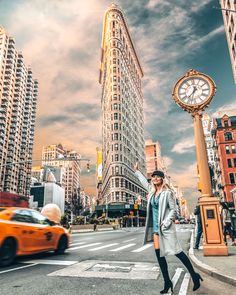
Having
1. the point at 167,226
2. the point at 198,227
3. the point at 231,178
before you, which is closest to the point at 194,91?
the point at 198,227

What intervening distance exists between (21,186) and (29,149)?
21.2m

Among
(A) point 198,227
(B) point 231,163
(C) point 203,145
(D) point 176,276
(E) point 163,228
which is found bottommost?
(D) point 176,276

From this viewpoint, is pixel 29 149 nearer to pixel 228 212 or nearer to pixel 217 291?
pixel 228 212

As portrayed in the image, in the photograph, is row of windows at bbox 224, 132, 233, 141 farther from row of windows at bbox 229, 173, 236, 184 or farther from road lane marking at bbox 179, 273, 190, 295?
road lane marking at bbox 179, 273, 190, 295

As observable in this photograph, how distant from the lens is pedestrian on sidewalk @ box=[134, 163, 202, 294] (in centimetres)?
443

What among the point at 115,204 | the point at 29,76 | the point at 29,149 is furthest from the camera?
the point at 29,76

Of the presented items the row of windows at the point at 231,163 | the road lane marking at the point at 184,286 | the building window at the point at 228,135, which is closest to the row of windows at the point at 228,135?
the building window at the point at 228,135

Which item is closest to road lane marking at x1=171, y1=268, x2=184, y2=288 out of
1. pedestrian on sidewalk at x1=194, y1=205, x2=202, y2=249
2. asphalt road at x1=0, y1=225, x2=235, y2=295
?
asphalt road at x1=0, y1=225, x2=235, y2=295

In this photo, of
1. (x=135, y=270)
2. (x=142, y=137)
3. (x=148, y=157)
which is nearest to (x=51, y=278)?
(x=135, y=270)

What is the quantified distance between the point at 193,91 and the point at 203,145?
249 centimetres

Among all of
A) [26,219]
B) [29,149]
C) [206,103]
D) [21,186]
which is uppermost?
[29,149]

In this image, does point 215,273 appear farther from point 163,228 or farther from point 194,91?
point 194,91

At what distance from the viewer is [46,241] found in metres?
8.61

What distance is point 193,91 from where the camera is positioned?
11.2 meters
